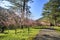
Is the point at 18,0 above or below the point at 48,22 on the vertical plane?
above

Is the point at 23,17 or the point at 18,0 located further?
the point at 18,0

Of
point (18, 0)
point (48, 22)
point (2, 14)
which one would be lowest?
point (48, 22)

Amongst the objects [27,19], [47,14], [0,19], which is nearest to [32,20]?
[27,19]

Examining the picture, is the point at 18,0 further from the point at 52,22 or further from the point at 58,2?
the point at 52,22

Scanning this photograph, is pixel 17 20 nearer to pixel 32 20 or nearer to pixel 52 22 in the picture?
pixel 32 20

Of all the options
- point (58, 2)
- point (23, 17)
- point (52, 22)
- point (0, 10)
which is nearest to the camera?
point (0, 10)

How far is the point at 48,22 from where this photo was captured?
75.5 meters

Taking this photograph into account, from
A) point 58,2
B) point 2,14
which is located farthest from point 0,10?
point 58,2

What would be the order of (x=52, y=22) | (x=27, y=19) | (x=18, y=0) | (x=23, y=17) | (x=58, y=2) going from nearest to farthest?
(x=23, y=17) < (x=27, y=19) < (x=18, y=0) < (x=58, y=2) < (x=52, y=22)

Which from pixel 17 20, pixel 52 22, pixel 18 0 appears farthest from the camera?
pixel 52 22

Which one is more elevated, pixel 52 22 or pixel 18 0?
pixel 18 0

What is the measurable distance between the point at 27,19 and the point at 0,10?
14323 mm

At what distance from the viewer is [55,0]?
153ft

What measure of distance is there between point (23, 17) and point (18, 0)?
13.7m
